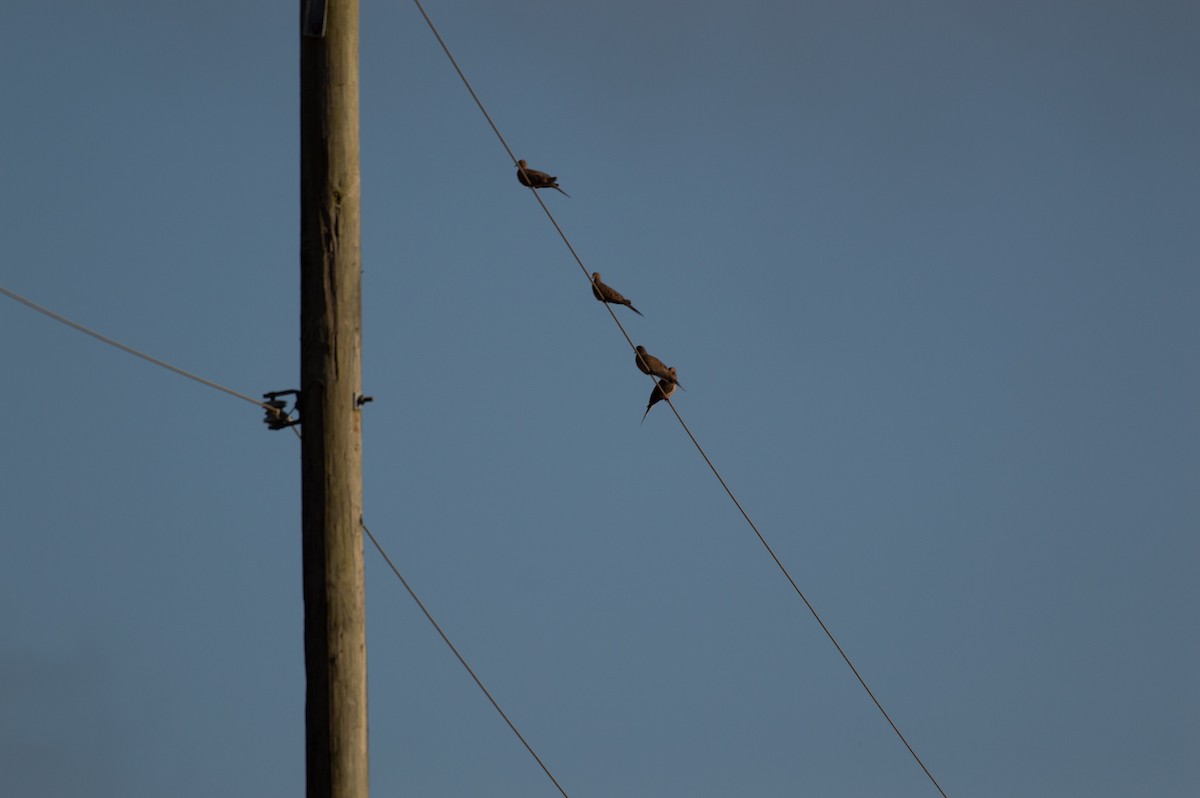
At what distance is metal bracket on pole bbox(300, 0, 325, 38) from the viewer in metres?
7.92

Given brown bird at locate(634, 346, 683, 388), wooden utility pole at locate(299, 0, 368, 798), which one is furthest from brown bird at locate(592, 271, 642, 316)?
wooden utility pole at locate(299, 0, 368, 798)

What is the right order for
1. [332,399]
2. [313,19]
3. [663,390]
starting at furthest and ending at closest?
[663,390]
[313,19]
[332,399]

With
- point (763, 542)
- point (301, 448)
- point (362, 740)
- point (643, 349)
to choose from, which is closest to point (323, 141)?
point (301, 448)

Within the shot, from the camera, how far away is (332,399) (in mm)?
7707

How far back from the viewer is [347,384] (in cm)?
775

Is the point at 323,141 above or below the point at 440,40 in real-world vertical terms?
below

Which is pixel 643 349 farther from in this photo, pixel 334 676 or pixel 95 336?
pixel 334 676

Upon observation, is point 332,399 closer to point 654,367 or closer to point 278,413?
point 278,413

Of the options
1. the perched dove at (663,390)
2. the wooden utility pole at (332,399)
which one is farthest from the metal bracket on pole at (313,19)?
the perched dove at (663,390)

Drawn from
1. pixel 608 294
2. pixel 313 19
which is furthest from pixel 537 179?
pixel 313 19

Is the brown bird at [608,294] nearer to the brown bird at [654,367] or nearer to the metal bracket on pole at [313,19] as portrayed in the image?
the brown bird at [654,367]

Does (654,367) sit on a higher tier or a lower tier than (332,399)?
higher

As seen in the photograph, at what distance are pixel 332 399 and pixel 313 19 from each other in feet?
6.16

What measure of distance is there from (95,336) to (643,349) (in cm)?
752
